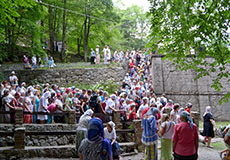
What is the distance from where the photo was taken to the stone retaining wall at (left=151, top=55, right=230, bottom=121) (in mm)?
15969

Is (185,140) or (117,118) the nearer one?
(185,140)

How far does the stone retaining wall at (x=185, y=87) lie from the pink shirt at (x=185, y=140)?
11.3 meters

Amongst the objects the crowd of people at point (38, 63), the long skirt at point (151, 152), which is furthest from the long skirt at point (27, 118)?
the crowd of people at point (38, 63)

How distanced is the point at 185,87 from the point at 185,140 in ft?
39.3

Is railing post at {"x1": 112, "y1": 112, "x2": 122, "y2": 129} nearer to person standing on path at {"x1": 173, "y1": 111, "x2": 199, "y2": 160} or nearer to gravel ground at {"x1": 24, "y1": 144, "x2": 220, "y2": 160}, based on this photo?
gravel ground at {"x1": 24, "y1": 144, "x2": 220, "y2": 160}

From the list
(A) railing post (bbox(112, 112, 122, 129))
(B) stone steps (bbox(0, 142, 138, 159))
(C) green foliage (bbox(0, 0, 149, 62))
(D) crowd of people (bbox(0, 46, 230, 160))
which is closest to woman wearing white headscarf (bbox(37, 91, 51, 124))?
(D) crowd of people (bbox(0, 46, 230, 160))

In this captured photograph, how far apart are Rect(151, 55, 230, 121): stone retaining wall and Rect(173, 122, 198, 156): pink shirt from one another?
11.3m

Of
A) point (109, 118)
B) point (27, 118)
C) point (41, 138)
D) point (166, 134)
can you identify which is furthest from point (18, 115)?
point (166, 134)

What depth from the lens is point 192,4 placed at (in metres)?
7.93

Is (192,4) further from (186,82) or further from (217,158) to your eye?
(186,82)

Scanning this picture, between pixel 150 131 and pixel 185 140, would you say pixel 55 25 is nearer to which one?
pixel 150 131

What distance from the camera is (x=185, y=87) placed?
1612 centimetres

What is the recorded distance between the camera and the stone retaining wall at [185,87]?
629 inches

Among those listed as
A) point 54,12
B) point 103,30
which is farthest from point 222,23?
point 54,12
